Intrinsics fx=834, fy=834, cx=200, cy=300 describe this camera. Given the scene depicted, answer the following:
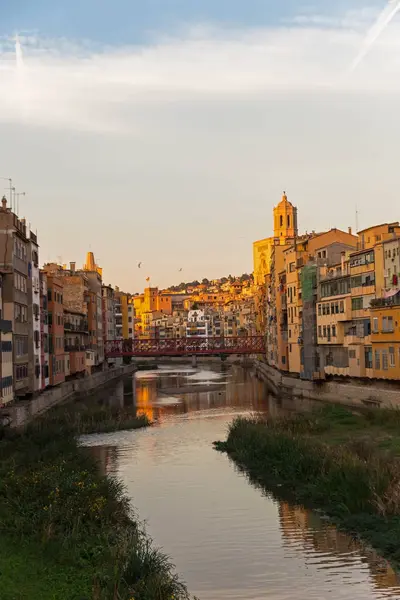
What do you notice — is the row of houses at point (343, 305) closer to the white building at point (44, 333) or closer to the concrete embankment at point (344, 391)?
the concrete embankment at point (344, 391)

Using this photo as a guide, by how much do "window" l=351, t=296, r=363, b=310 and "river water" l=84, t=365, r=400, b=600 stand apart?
1844 centimetres

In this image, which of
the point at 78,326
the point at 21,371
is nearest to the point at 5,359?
the point at 21,371

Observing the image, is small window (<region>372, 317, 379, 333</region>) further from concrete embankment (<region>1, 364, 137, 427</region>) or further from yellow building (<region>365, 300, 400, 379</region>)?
concrete embankment (<region>1, 364, 137, 427</region>)

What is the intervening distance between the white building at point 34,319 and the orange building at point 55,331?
23.6 feet

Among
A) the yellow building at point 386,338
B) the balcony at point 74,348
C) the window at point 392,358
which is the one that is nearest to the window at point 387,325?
the yellow building at point 386,338

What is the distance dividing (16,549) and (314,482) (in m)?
13.3

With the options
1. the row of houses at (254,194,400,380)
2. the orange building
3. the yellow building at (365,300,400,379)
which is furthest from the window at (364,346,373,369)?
the orange building

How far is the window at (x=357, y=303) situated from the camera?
59844mm

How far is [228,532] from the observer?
2547cm

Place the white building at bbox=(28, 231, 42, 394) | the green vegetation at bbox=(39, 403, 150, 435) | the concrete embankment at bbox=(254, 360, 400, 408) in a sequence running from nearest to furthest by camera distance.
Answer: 1. the green vegetation at bbox=(39, 403, 150, 435)
2. the concrete embankment at bbox=(254, 360, 400, 408)
3. the white building at bbox=(28, 231, 42, 394)

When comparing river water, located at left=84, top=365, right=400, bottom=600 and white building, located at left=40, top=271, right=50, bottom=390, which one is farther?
white building, located at left=40, top=271, right=50, bottom=390

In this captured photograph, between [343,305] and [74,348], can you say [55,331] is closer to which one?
[74,348]

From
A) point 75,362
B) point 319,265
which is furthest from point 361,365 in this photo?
point 75,362

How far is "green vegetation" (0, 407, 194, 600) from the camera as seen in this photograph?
56.3ft
